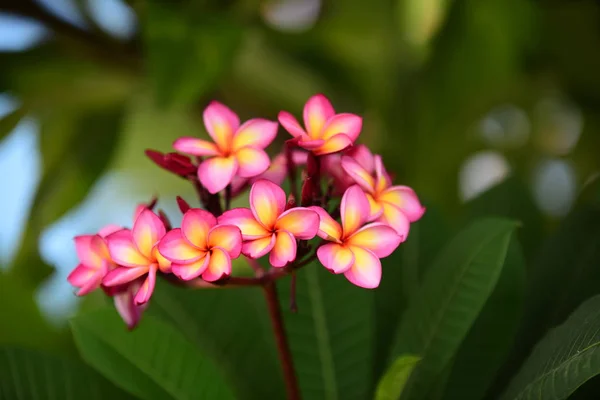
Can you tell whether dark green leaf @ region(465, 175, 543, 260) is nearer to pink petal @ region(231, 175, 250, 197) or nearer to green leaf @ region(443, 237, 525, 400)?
green leaf @ region(443, 237, 525, 400)

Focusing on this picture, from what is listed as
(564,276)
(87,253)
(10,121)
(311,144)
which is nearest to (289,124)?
(311,144)

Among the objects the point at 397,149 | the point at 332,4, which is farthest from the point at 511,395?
the point at 332,4

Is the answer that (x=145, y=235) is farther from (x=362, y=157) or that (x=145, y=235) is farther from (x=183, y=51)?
(x=183, y=51)

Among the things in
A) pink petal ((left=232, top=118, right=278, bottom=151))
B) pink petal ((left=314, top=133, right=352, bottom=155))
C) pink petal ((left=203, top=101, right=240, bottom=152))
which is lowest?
pink petal ((left=314, top=133, right=352, bottom=155))

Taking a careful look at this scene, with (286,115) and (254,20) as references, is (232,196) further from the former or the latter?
(254,20)

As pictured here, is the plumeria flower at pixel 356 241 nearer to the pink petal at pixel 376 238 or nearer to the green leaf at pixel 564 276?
the pink petal at pixel 376 238

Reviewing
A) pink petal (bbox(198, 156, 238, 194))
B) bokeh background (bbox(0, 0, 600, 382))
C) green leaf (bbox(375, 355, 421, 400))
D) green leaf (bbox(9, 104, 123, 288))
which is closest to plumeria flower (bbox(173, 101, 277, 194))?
pink petal (bbox(198, 156, 238, 194))
